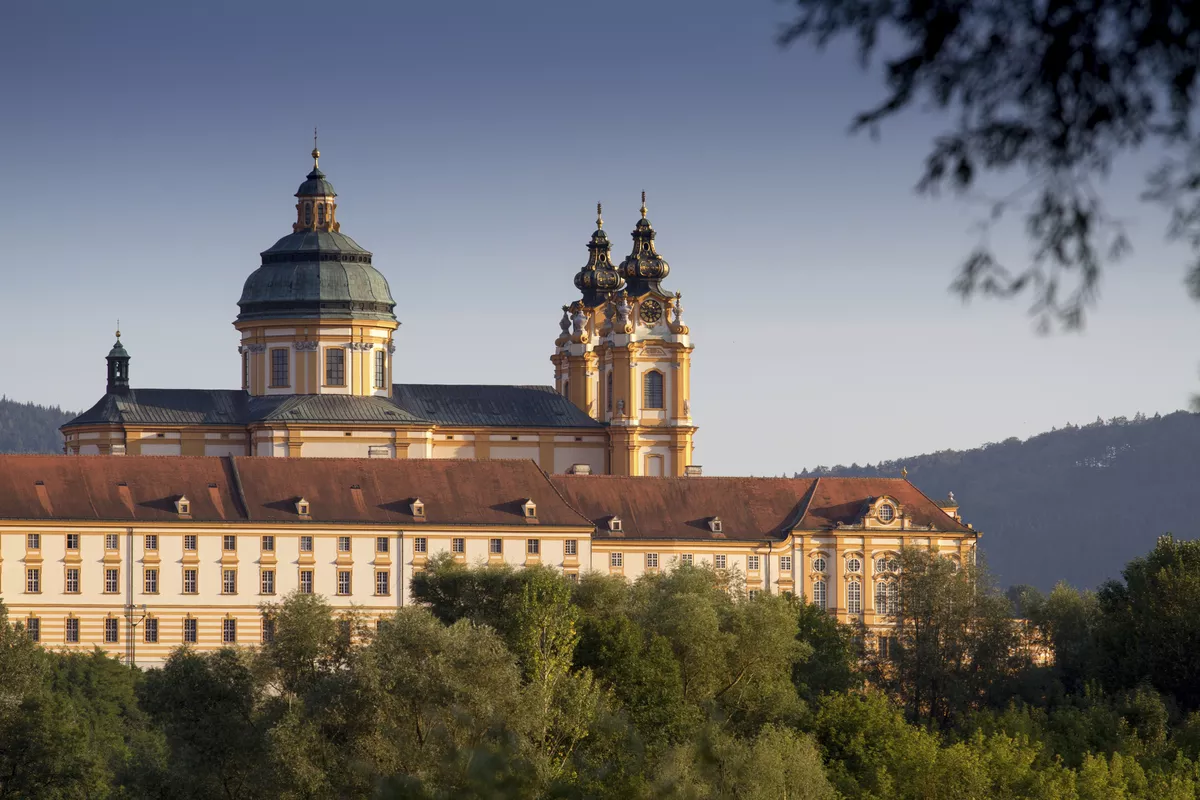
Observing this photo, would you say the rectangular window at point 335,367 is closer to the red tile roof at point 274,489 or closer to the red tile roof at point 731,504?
the red tile roof at point 274,489

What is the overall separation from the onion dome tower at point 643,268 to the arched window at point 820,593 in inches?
1065

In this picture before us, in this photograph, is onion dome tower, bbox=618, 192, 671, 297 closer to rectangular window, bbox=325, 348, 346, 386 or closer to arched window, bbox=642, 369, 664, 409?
arched window, bbox=642, 369, 664, 409

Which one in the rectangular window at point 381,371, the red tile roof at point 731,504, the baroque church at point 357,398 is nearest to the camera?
the red tile roof at point 731,504

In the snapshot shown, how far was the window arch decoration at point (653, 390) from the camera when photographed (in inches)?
5600

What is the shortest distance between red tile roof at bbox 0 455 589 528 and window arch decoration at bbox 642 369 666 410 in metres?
21.8

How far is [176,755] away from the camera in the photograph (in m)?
64.9

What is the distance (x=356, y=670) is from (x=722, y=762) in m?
10.0

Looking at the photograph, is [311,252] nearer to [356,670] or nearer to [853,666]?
[853,666]

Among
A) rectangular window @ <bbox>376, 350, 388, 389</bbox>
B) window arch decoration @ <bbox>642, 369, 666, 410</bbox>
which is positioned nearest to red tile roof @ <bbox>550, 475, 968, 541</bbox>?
window arch decoration @ <bbox>642, 369, 666, 410</bbox>

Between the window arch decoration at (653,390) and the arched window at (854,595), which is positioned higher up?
the window arch decoration at (653,390)

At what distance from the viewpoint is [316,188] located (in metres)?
142

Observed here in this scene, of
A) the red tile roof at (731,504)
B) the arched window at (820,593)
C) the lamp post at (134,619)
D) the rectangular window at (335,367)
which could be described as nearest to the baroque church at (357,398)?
the rectangular window at (335,367)

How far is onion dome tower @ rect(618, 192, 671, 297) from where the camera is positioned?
148125 mm

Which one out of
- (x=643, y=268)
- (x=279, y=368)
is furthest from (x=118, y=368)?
(x=643, y=268)
